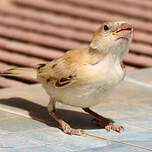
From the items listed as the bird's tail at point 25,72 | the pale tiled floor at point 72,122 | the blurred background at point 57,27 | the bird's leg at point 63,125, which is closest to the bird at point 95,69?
the bird's leg at point 63,125

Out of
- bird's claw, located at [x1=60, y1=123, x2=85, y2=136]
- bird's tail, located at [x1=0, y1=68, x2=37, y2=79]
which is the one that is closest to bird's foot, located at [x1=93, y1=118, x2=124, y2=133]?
bird's claw, located at [x1=60, y1=123, x2=85, y2=136]

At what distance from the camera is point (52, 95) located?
5598 mm

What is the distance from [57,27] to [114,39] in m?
4.51

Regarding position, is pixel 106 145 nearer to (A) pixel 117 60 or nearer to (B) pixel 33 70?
(A) pixel 117 60

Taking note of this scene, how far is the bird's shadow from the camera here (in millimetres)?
5742

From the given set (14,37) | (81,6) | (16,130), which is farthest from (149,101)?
(81,6)

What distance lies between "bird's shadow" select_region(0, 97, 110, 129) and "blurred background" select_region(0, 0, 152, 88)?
37.5 inches

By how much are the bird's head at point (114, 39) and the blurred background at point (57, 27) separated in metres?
2.25

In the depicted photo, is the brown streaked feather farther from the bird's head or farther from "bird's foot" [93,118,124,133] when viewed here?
"bird's foot" [93,118,124,133]

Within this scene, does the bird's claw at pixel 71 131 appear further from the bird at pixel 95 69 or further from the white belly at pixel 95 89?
the white belly at pixel 95 89

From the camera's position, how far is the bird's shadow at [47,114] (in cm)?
574

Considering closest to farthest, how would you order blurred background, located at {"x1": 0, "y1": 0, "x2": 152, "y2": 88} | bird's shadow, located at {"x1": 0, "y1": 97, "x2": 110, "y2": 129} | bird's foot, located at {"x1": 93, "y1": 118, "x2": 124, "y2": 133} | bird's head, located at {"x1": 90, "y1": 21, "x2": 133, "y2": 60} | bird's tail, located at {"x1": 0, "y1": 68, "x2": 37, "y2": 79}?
bird's head, located at {"x1": 90, "y1": 21, "x2": 133, "y2": 60} < bird's foot, located at {"x1": 93, "y1": 118, "x2": 124, "y2": 133} < bird's shadow, located at {"x1": 0, "y1": 97, "x2": 110, "y2": 129} < bird's tail, located at {"x1": 0, "y1": 68, "x2": 37, "y2": 79} < blurred background, located at {"x1": 0, "y1": 0, "x2": 152, "y2": 88}

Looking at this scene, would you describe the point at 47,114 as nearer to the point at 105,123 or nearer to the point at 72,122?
the point at 72,122

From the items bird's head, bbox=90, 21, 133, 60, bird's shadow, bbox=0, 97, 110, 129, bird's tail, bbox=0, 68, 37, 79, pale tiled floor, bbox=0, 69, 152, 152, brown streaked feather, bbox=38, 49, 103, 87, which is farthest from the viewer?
bird's tail, bbox=0, 68, 37, 79
